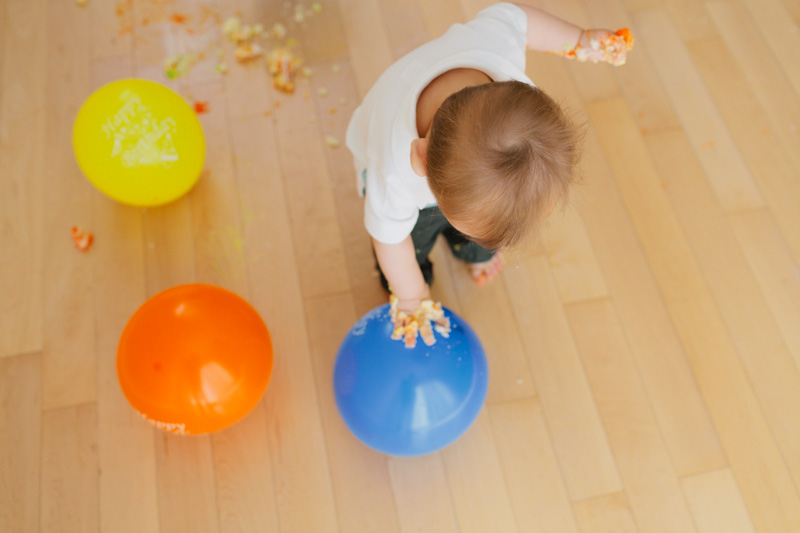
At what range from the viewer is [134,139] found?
Answer: 1.22 m

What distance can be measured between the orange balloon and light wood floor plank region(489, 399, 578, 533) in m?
0.55

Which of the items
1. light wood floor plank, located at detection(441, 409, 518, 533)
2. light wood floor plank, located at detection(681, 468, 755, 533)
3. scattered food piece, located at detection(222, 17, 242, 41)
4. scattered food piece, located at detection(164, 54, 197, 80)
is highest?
scattered food piece, located at detection(222, 17, 242, 41)

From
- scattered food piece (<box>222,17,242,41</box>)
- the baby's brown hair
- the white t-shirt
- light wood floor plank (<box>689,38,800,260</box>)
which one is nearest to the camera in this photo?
the baby's brown hair

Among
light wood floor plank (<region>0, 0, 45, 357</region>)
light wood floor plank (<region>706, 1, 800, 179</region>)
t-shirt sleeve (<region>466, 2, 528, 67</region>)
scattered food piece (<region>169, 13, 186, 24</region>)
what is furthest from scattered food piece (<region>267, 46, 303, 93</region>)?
light wood floor plank (<region>706, 1, 800, 179</region>)

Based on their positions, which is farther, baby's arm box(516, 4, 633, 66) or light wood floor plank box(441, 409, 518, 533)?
light wood floor plank box(441, 409, 518, 533)

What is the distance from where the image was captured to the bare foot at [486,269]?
1.41 m

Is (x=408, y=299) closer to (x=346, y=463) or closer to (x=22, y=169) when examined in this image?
(x=346, y=463)

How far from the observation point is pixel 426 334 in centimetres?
107

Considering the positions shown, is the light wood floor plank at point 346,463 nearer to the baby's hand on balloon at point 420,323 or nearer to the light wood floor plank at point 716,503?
the baby's hand on balloon at point 420,323

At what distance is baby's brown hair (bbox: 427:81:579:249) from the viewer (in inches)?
29.2

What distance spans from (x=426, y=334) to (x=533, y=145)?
1.45 feet

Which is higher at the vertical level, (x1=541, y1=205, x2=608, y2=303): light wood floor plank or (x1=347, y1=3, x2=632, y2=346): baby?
(x1=347, y1=3, x2=632, y2=346): baby

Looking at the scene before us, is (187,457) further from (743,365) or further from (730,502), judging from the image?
(743,365)

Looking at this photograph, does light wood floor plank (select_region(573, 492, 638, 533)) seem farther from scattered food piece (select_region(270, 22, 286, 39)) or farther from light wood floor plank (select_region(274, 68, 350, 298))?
scattered food piece (select_region(270, 22, 286, 39))
